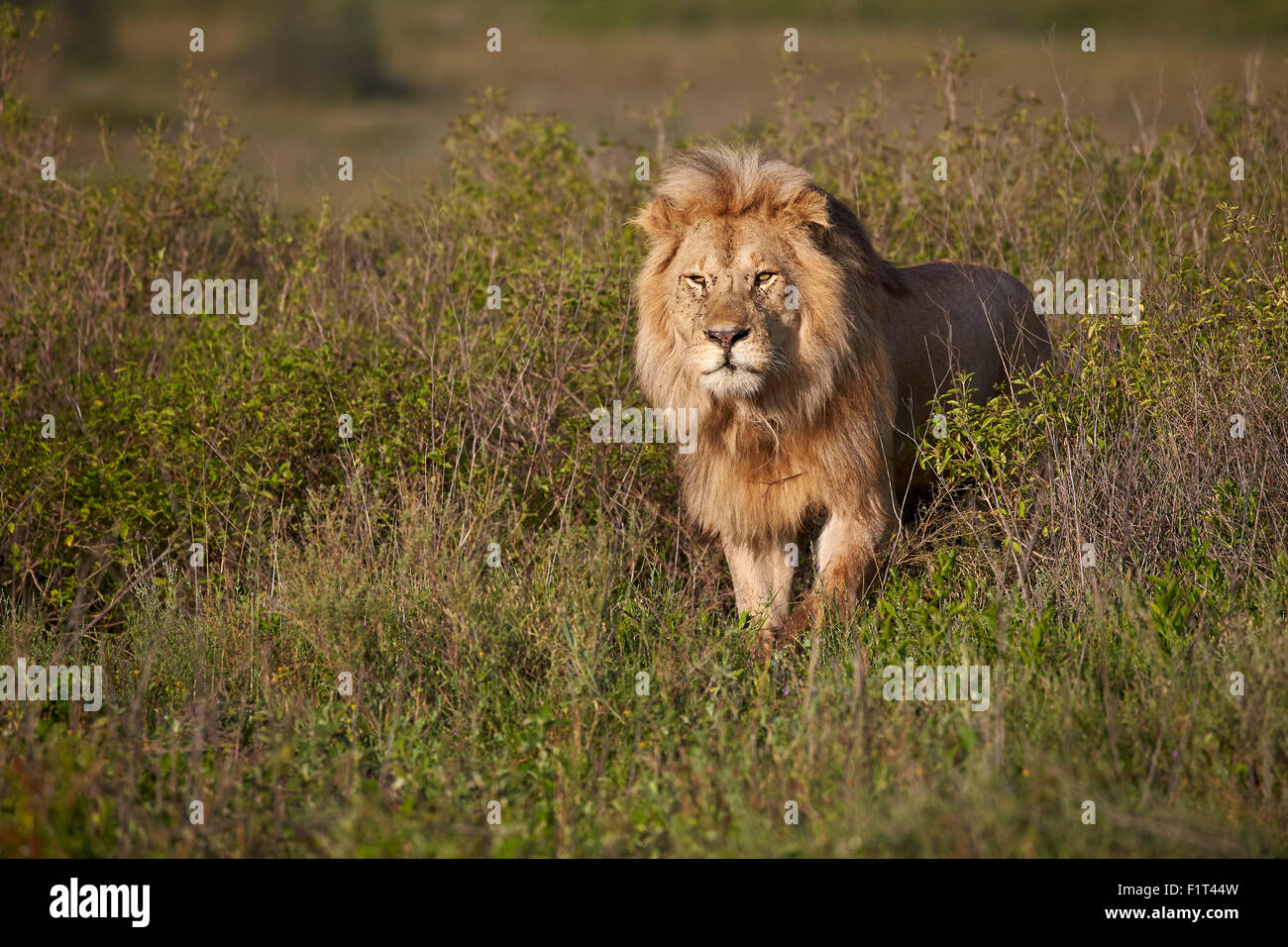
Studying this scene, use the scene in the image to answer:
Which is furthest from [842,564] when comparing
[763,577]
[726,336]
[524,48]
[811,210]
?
[524,48]

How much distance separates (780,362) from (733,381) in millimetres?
245

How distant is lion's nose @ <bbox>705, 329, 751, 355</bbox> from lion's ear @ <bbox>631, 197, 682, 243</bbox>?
2.63 ft

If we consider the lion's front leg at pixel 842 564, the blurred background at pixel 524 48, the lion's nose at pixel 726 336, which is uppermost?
the blurred background at pixel 524 48

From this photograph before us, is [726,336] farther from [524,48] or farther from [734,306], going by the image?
[524,48]

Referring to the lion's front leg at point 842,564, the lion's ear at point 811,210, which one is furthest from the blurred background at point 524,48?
the lion's front leg at point 842,564

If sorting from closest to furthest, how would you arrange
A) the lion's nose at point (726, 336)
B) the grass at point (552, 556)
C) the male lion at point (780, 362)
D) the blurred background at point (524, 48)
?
the grass at point (552, 556) → the lion's nose at point (726, 336) → the male lion at point (780, 362) → the blurred background at point (524, 48)

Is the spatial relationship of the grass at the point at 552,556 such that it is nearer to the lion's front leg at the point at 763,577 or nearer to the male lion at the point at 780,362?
the lion's front leg at the point at 763,577

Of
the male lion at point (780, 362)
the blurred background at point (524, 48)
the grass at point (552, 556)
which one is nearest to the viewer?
the grass at point (552, 556)

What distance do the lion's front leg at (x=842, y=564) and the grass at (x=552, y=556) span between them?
174mm

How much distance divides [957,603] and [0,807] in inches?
145

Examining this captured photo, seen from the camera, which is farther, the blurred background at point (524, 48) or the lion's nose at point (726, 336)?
the blurred background at point (524, 48)

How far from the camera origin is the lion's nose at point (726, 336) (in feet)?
16.8

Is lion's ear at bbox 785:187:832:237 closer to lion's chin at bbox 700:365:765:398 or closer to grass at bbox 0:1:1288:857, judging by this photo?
lion's chin at bbox 700:365:765:398

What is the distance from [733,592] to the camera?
6.41 m
